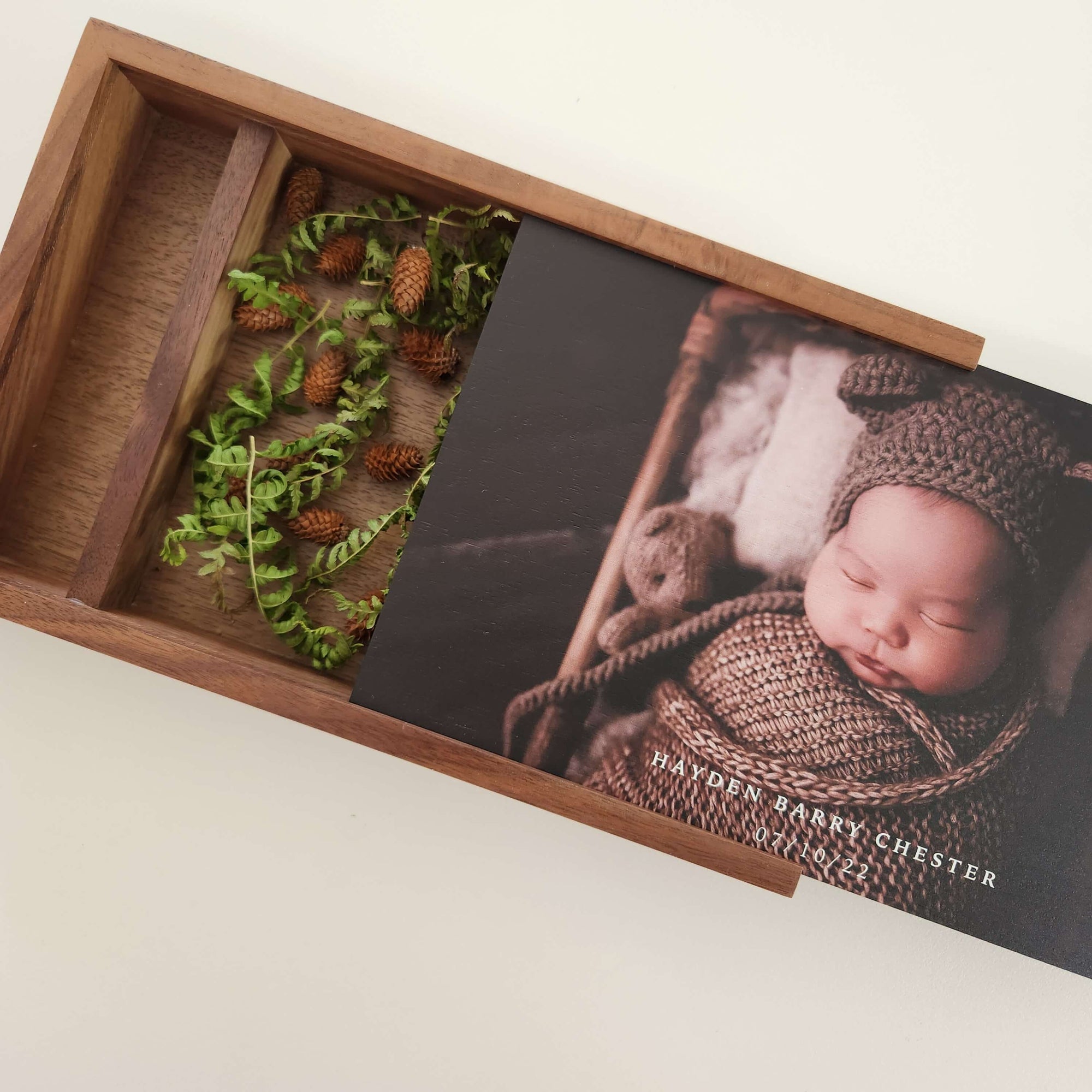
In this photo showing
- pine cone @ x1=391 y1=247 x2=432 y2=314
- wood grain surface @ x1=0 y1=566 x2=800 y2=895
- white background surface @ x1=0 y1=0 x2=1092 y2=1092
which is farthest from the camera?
white background surface @ x1=0 y1=0 x2=1092 y2=1092

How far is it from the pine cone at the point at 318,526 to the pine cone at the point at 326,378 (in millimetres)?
146

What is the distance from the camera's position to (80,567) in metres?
0.88

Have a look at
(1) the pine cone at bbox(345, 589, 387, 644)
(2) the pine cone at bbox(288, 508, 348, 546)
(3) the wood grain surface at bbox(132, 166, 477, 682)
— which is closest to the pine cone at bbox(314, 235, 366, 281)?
(3) the wood grain surface at bbox(132, 166, 477, 682)

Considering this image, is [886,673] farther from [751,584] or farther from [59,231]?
[59,231]

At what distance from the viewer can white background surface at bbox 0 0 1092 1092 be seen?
1.12 m

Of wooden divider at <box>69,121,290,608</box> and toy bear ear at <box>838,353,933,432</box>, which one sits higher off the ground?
toy bear ear at <box>838,353,933,432</box>

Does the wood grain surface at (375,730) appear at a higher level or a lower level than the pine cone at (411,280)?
lower

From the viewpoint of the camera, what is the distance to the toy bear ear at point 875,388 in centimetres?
92

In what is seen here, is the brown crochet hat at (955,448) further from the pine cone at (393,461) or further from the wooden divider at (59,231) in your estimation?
the wooden divider at (59,231)

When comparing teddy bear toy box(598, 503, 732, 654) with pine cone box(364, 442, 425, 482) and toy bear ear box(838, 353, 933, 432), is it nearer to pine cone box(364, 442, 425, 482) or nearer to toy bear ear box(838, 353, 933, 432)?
toy bear ear box(838, 353, 933, 432)

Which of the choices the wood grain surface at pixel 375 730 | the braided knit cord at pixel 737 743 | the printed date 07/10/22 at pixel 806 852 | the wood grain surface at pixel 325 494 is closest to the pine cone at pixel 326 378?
the wood grain surface at pixel 325 494

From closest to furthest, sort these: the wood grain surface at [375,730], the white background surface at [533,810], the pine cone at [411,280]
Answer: the wood grain surface at [375,730]
the pine cone at [411,280]
the white background surface at [533,810]

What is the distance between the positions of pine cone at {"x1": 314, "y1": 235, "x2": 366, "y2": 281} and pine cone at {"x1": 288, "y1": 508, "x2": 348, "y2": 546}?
31 centimetres

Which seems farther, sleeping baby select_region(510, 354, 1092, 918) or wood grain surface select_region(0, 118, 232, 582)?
wood grain surface select_region(0, 118, 232, 582)
